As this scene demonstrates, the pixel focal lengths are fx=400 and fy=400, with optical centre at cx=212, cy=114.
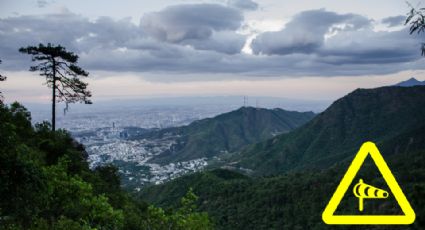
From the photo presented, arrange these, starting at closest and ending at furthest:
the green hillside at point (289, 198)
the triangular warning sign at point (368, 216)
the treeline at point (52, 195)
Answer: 1. the treeline at point (52, 195)
2. the triangular warning sign at point (368, 216)
3. the green hillside at point (289, 198)

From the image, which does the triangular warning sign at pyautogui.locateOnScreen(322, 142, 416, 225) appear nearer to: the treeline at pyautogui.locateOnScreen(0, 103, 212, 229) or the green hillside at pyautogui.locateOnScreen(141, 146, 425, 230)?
the treeline at pyautogui.locateOnScreen(0, 103, 212, 229)

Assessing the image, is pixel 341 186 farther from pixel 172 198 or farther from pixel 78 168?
pixel 172 198

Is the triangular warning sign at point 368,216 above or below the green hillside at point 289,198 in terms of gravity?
above

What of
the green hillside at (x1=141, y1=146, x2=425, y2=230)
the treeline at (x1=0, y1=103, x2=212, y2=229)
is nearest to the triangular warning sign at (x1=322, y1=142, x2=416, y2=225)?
the treeline at (x1=0, y1=103, x2=212, y2=229)

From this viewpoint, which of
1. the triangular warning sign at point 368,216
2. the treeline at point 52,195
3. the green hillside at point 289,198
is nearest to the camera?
the treeline at point 52,195

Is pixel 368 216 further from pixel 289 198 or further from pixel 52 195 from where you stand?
pixel 289 198

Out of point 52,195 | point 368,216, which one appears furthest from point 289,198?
point 368,216

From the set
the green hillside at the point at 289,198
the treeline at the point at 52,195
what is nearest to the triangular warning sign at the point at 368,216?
the treeline at the point at 52,195

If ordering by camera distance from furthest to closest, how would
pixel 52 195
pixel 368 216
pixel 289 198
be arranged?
1. pixel 289 198
2. pixel 52 195
3. pixel 368 216

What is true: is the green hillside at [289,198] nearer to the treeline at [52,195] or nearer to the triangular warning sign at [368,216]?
the treeline at [52,195]
